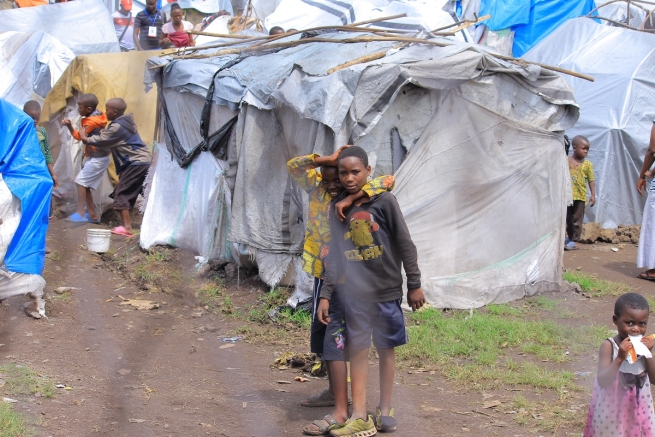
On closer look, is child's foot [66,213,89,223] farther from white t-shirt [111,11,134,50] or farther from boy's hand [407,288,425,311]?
boy's hand [407,288,425,311]

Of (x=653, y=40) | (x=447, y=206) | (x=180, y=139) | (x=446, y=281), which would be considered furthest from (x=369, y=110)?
(x=653, y=40)

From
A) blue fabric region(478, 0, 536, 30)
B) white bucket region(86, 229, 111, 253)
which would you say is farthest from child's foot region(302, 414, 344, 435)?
blue fabric region(478, 0, 536, 30)

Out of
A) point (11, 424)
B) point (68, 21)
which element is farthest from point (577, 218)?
point (68, 21)

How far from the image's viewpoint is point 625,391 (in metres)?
3.38

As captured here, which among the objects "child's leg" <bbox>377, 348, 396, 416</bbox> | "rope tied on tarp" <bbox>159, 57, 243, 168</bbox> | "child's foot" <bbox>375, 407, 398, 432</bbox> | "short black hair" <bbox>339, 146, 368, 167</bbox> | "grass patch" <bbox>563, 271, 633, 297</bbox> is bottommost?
"child's foot" <bbox>375, 407, 398, 432</bbox>

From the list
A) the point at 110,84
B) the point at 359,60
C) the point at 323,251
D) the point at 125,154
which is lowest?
the point at 323,251

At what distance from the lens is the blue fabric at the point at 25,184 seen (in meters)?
5.96

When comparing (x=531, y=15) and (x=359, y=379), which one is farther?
(x=531, y=15)

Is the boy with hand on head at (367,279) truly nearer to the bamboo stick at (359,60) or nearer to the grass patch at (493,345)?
the grass patch at (493,345)

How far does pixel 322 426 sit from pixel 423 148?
3.15m

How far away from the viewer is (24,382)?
4680mm

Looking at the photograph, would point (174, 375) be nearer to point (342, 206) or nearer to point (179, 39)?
point (342, 206)

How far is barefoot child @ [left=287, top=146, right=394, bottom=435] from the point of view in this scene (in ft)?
13.7

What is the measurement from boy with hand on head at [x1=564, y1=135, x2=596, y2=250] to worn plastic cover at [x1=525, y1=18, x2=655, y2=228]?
3.66 feet
